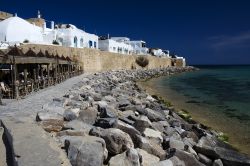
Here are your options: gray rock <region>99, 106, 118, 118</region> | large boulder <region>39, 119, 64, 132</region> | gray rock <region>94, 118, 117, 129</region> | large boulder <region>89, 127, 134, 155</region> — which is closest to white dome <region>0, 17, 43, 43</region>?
gray rock <region>99, 106, 118, 118</region>

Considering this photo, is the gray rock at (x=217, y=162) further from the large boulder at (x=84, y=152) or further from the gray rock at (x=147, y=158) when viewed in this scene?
Answer: the large boulder at (x=84, y=152)

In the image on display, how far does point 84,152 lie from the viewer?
5.85m

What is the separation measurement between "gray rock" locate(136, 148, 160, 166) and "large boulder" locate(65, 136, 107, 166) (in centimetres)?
100

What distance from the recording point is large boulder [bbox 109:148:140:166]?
20.9ft

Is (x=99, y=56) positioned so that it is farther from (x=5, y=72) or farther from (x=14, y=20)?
(x=5, y=72)

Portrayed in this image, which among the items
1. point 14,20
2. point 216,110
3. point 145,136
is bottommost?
point 216,110

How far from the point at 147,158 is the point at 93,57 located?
4336 centimetres

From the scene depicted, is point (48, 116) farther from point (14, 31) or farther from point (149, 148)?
point (14, 31)

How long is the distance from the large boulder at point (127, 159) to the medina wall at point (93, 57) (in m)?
25.8

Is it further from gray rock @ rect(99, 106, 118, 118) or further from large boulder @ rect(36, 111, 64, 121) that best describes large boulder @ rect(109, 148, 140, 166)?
gray rock @ rect(99, 106, 118, 118)

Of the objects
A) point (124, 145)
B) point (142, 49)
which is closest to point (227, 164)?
point (124, 145)

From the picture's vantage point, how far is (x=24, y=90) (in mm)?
15242

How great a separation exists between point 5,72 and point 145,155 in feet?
46.7

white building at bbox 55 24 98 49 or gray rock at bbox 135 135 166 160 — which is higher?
white building at bbox 55 24 98 49
